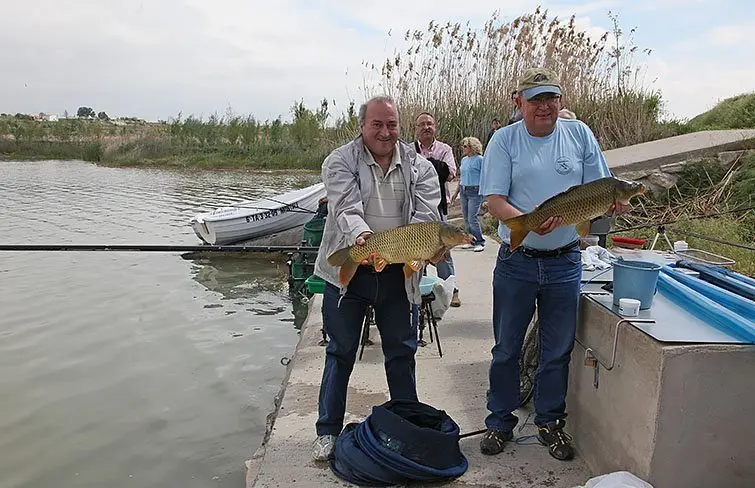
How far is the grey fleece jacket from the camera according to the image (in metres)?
3.09

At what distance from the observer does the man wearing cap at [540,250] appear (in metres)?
3.04

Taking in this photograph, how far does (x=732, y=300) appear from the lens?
291cm

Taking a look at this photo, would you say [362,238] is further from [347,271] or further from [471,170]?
[471,170]

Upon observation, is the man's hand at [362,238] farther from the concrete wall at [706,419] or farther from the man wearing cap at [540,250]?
the concrete wall at [706,419]

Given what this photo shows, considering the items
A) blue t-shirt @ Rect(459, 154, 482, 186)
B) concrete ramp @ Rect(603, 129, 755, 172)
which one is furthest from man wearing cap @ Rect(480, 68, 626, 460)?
concrete ramp @ Rect(603, 129, 755, 172)

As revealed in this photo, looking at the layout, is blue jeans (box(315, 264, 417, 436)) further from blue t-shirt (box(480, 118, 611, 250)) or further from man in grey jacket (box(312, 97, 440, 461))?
blue t-shirt (box(480, 118, 611, 250))

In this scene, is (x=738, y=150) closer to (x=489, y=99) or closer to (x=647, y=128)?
(x=647, y=128)

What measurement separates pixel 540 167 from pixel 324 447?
5.78ft

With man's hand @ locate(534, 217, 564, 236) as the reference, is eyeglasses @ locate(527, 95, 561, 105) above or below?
above

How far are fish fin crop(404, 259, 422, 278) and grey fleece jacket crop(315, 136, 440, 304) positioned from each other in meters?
0.15

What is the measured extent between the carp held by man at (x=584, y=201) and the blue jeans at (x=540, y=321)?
37 cm

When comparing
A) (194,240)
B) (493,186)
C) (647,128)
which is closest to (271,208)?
(194,240)

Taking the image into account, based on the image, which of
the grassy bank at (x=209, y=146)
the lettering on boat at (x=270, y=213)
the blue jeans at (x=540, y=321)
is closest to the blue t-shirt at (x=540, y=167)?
the blue jeans at (x=540, y=321)

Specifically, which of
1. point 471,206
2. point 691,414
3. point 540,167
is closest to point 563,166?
point 540,167
